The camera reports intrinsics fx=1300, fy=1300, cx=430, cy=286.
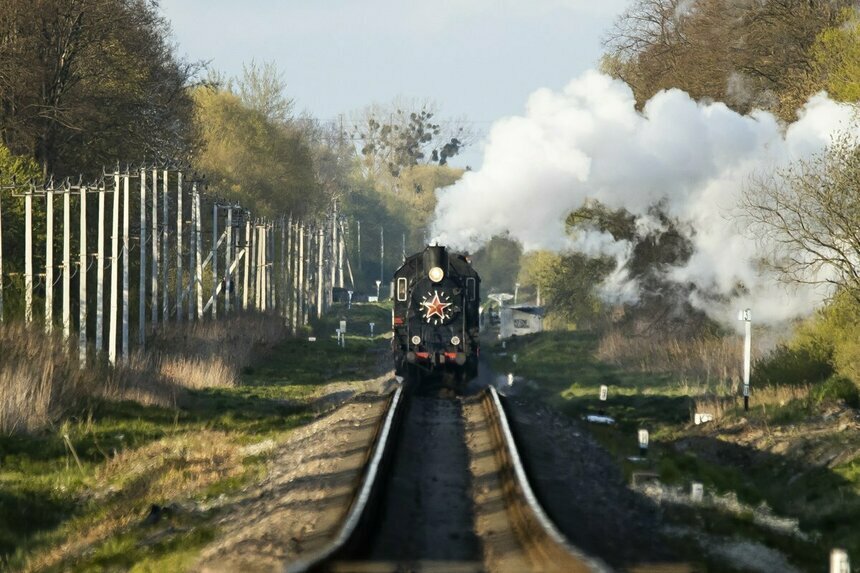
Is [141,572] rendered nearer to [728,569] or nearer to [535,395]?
[728,569]

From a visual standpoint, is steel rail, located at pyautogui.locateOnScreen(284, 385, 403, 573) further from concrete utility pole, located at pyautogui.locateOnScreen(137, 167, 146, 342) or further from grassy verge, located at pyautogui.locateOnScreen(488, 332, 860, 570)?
concrete utility pole, located at pyautogui.locateOnScreen(137, 167, 146, 342)

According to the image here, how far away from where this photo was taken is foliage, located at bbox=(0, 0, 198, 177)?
156ft

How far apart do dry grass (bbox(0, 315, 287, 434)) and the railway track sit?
7.16 m

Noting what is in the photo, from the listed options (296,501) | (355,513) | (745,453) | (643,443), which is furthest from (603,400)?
(355,513)

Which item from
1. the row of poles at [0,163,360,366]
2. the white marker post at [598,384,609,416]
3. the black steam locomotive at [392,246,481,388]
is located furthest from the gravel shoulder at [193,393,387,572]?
the row of poles at [0,163,360,366]

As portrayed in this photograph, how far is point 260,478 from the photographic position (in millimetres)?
20938

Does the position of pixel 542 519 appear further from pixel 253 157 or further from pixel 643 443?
pixel 253 157

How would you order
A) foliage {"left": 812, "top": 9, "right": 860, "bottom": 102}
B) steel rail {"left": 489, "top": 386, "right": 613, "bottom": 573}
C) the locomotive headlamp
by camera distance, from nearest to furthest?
steel rail {"left": 489, "top": 386, "right": 613, "bottom": 573}
the locomotive headlamp
foliage {"left": 812, "top": 9, "right": 860, "bottom": 102}

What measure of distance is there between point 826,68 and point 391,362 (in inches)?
754

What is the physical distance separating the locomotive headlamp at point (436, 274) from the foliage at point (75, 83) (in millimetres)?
18846

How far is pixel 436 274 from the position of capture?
116ft

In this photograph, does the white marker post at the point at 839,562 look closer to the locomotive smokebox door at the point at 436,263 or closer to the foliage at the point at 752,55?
the locomotive smokebox door at the point at 436,263

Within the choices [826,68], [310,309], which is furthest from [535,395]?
[310,309]

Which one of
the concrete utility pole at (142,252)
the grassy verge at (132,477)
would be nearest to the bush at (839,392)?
the grassy verge at (132,477)
